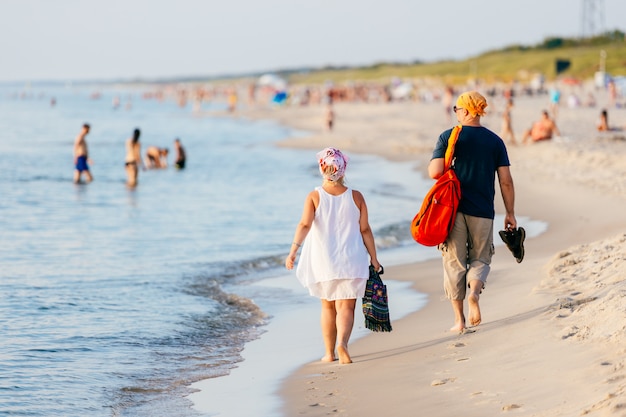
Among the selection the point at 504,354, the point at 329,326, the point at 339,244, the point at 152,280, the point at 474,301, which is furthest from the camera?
the point at 152,280

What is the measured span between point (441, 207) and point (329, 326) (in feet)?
3.81

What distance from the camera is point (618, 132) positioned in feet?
94.8

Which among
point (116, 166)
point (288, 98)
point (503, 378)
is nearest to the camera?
point (503, 378)

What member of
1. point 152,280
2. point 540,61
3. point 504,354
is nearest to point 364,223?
point 504,354

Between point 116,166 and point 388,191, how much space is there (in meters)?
13.6

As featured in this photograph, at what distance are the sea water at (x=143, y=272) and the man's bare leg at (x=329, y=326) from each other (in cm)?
91

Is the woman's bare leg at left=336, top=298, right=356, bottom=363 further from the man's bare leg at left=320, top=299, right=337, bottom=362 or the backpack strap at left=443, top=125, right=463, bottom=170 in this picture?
the backpack strap at left=443, top=125, right=463, bottom=170

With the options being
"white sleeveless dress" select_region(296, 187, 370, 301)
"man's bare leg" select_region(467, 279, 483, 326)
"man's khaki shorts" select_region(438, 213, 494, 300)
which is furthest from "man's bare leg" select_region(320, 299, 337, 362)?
"man's bare leg" select_region(467, 279, 483, 326)

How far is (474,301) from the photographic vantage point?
6738 mm

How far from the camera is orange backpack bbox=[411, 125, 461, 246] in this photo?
6.39 m

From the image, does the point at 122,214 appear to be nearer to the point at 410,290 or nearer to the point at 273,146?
the point at 410,290

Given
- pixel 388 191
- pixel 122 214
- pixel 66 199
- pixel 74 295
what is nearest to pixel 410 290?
pixel 74 295

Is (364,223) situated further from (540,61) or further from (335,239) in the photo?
(540,61)

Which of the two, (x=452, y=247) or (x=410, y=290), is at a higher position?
(x=452, y=247)
